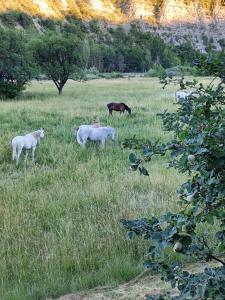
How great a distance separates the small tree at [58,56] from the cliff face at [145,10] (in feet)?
447

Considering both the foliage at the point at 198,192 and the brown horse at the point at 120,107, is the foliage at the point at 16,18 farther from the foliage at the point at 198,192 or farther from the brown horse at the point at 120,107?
the foliage at the point at 198,192

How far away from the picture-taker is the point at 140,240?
6406 mm

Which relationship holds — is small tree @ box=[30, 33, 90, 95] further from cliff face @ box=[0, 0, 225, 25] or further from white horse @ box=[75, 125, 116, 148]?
cliff face @ box=[0, 0, 225, 25]

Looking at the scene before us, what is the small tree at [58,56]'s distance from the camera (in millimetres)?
41500

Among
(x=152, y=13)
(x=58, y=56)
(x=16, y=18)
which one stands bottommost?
(x=58, y=56)

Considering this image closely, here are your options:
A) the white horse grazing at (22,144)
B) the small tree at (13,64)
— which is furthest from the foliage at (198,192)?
the small tree at (13,64)

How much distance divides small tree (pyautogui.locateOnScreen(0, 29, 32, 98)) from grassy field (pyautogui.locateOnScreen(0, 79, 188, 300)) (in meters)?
21.3

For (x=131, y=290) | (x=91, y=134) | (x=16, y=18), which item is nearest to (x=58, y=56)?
(x=91, y=134)

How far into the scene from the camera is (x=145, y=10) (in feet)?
635

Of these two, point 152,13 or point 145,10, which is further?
point 145,10

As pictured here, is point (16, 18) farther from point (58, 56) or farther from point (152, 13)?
point (58, 56)

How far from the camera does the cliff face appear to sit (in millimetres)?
183875

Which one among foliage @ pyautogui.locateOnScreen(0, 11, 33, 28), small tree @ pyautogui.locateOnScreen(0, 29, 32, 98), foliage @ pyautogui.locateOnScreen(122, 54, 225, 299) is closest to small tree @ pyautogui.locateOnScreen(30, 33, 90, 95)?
small tree @ pyautogui.locateOnScreen(0, 29, 32, 98)

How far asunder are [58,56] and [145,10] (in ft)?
528
